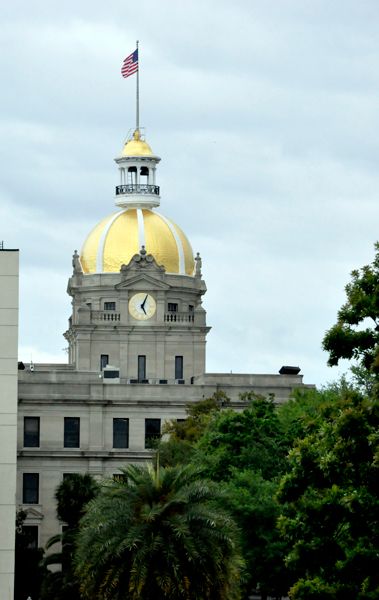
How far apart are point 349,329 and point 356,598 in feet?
25.2

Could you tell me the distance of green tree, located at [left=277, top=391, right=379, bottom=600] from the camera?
44.2 m

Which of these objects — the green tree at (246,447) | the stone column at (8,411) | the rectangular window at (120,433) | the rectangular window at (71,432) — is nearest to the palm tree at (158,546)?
the stone column at (8,411)

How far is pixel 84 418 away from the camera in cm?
11219

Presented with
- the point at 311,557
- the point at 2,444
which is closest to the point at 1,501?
the point at 2,444

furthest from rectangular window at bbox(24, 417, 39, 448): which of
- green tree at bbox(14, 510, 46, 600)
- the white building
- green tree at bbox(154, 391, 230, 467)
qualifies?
green tree at bbox(14, 510, 46, 600)

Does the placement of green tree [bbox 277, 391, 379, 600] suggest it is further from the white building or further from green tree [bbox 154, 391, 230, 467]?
the white building

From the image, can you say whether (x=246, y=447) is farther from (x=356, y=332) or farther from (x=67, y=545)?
(x=356, y=332)

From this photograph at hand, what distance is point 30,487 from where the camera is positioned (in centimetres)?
11000

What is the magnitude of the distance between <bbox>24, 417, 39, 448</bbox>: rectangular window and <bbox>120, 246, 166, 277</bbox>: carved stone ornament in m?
30.2

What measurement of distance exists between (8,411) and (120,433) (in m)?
46.9

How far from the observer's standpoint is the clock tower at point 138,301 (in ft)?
446

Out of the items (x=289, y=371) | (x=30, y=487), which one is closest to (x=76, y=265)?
(x=289, y=371)

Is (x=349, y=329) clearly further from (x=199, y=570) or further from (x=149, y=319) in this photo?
(x=149, y=319)

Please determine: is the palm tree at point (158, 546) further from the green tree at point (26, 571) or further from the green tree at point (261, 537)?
the green tree at point (26, 571)
